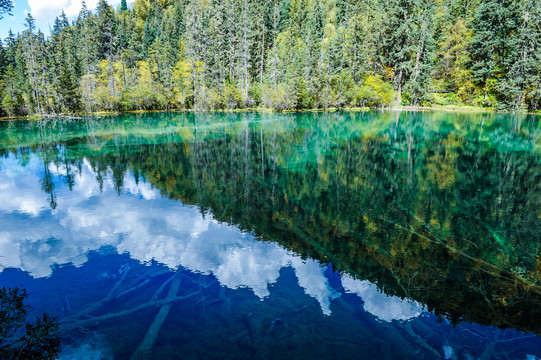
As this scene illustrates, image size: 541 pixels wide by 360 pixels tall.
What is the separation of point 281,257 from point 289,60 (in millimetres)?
60858

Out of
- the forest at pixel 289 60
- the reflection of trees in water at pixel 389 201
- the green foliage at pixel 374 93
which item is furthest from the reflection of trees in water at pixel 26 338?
the green foliage at pixel 374 93

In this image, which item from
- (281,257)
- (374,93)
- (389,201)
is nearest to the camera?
(281,257)

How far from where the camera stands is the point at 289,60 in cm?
6372

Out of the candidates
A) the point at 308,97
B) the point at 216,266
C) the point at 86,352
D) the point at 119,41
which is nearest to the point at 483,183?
the point at 216,266

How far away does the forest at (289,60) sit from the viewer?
175 feet

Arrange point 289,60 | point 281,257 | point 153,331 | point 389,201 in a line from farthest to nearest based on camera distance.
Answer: point 289,60 → point 389,201 → point 281,257 → point 153,331

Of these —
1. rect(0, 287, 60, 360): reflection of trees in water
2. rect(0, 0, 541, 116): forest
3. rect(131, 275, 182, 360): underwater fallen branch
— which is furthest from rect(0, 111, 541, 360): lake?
rect(0, 0, 541, 116): forest

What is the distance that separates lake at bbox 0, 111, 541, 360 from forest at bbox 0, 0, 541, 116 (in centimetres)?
4314

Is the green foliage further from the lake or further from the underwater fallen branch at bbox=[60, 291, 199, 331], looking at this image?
the underwater fallen branch at bbox=[60, 291, 199, 331]

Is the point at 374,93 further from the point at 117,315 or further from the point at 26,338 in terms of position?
the point at 26,338

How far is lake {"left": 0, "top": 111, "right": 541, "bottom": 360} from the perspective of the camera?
5.88 m

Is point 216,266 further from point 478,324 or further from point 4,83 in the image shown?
point 4,83

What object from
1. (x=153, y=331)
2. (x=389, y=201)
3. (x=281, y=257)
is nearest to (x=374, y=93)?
(x=389, y=201)

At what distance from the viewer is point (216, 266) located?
840cm
